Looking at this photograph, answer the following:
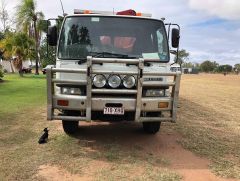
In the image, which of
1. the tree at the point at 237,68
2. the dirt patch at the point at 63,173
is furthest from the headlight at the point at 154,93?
the tree at the point at 237,68

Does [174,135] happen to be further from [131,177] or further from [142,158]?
[131,177]

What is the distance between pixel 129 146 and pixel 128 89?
1.34 meters

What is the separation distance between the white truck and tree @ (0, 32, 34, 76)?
106 ft

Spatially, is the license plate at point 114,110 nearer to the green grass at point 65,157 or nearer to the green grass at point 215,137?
the green grass at point 65,157

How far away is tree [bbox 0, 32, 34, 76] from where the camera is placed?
128ft

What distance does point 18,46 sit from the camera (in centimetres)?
3888

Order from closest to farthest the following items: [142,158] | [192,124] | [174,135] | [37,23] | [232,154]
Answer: [142,158] → [232,154] → [174,135] → [192,124] → [37,23]

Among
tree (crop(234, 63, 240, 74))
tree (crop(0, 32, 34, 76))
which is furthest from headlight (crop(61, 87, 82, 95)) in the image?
tree (crop(234, 63, 240, 74))

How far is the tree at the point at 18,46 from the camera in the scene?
3894 centimetres

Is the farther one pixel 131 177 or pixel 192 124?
pixel 192 124

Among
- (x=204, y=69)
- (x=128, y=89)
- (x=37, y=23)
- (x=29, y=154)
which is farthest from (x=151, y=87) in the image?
(x=204, y=69)

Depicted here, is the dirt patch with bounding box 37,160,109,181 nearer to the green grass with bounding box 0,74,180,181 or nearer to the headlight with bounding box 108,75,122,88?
the green grass with bounding box 0,74,180,181

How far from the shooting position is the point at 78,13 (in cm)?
802

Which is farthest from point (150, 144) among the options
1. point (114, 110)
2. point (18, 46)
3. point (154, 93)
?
point (18, 46)
